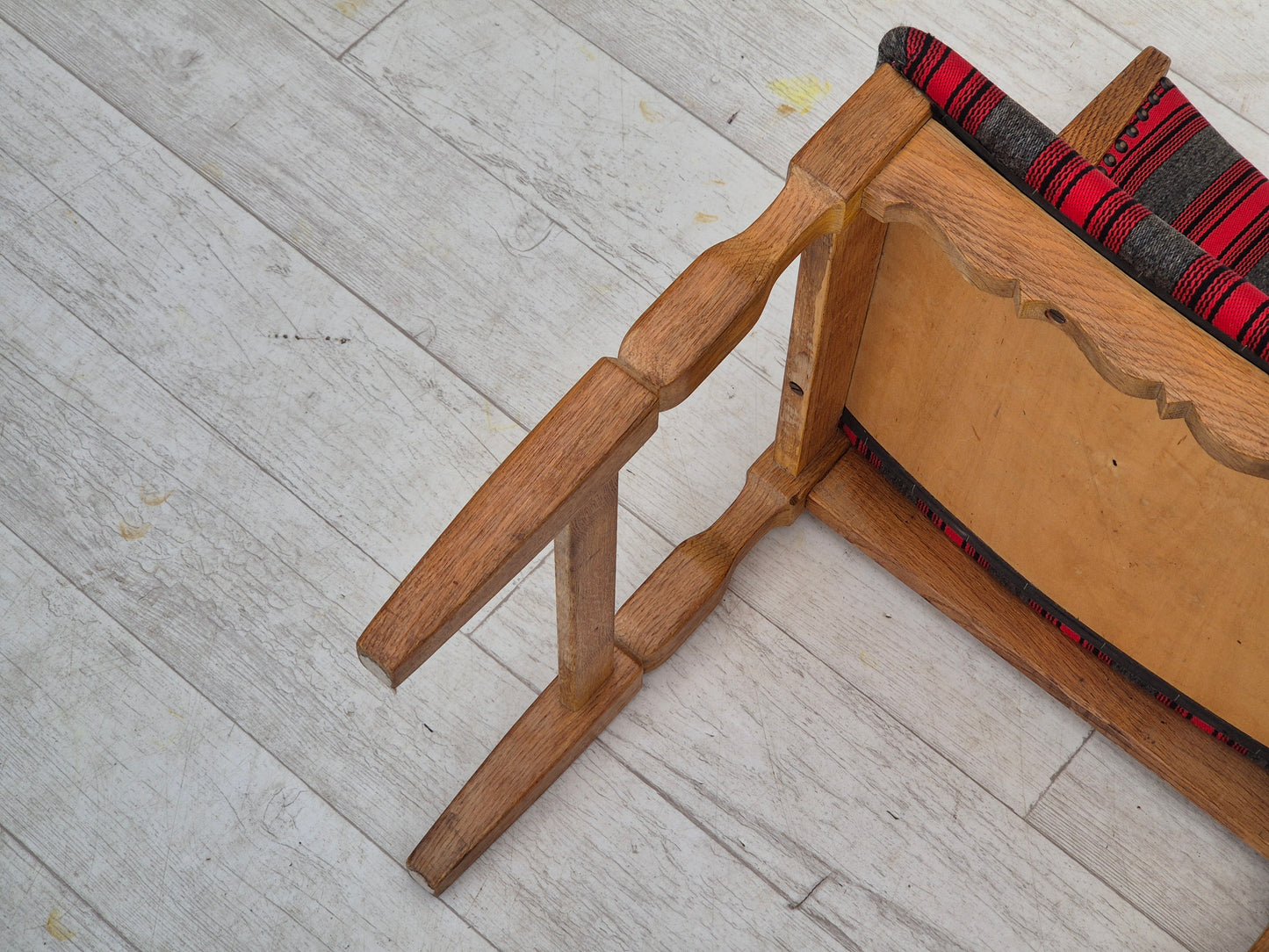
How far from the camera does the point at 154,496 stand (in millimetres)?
1459

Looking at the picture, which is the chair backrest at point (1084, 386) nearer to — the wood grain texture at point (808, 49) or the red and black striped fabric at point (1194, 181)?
A: the red and black striped fabric at point (1194, 181)

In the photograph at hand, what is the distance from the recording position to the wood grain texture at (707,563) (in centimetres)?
134

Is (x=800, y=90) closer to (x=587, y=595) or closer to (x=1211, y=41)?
(x=1211, y=41)

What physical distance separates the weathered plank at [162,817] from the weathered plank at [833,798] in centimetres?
27

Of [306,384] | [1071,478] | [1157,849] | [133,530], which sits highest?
[1071,478]

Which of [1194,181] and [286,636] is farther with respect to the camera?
[286,636]

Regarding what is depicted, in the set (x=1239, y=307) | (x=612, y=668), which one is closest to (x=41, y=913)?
(x=612, y=668)

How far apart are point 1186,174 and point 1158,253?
1.54 ft

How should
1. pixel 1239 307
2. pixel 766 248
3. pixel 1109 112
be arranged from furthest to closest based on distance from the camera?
pixel 1109 112, pixel 766 248, pixel 1239 307

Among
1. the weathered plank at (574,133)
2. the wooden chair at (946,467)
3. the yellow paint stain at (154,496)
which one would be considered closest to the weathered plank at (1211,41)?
the wooden chair at (946,467)

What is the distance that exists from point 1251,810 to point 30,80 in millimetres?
1681

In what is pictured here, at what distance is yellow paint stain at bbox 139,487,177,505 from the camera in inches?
57.3

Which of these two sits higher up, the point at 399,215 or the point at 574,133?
the point at 574,133

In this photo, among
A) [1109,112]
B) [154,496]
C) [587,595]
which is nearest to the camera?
[587,595]
